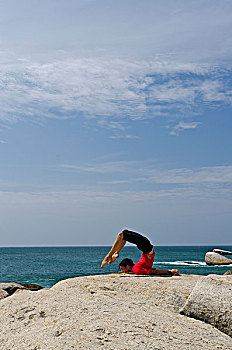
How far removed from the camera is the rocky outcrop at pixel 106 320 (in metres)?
5.06

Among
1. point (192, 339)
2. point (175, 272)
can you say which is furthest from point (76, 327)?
point (175, 272)

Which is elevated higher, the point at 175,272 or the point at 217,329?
the point at 175,272

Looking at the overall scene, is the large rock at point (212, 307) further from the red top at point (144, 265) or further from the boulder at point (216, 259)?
the boulder at point (216, 259)

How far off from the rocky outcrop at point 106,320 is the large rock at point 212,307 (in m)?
0.18

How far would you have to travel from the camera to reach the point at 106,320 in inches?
220

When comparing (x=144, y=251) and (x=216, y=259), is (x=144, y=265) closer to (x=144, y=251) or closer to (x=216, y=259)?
(x=144, y=251)

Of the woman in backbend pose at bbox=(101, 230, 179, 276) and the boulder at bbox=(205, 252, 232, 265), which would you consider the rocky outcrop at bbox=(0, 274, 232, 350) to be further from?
the boulder at bbox=(205, 252, 232, 265)

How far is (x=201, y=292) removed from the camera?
6703mm

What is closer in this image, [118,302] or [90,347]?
[90,347]

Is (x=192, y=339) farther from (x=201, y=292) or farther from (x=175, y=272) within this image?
(x=175, y=272)

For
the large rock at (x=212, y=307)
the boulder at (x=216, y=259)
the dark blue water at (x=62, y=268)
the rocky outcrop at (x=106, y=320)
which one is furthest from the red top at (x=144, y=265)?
the boulder at (x=216, y=259)

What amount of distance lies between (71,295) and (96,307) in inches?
31.5

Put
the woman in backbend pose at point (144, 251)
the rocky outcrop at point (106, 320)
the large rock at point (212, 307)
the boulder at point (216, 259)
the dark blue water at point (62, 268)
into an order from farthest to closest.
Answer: the boulder at point (216, 259) < the dark blue water at point (62, 268) < the woman in backbend pose at point (144, 251) < the large rock at point (212, 307) < the rocky outcrop at point (106, 320)

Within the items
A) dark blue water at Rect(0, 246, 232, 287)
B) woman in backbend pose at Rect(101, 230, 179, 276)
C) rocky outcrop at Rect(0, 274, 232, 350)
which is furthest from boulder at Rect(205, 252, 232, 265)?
rocky outcrop at Rect(0, 274, 232, 350)
